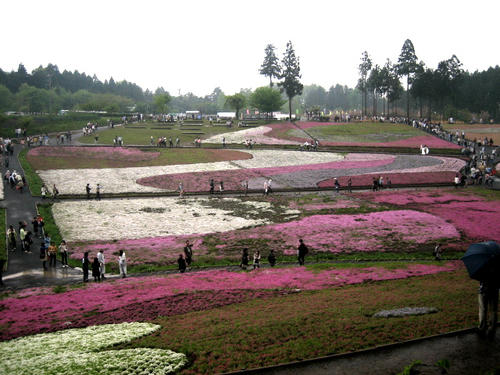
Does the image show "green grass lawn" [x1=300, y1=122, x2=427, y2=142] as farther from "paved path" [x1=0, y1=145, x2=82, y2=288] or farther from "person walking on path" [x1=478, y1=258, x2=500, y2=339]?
"person walking on path" [x1=478, y1=258, x2=500, y2=339]

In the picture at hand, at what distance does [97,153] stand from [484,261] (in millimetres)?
63698

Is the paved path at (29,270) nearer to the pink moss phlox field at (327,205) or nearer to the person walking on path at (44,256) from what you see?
the person walking on path at (44,256)

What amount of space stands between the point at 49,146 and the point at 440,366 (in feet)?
230

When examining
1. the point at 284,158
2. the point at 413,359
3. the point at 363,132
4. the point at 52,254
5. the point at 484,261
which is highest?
the point at 363,132

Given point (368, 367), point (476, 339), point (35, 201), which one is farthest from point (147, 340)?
point (35, 201)

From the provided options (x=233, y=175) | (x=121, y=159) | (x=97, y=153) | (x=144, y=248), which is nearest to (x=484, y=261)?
(x=144, y=248)

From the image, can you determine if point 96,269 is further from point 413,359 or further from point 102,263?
point 413,359

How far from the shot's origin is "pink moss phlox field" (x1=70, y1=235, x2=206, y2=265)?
29330 mm

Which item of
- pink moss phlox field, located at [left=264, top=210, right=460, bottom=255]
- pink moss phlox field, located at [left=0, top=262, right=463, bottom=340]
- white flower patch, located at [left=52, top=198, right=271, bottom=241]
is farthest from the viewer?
white flower patch, located at [left=52, top=198, right=271, bottom=241]

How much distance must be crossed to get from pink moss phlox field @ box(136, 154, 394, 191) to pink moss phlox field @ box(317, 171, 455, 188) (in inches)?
239

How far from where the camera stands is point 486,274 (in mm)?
12945

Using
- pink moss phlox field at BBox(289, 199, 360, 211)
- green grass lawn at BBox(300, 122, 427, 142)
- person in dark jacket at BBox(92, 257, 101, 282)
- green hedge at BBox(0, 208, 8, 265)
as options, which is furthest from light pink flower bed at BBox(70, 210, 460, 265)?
green grass lawn at BBox(300, 122, 427, 142)

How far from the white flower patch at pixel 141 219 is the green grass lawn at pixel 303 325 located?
1740cm

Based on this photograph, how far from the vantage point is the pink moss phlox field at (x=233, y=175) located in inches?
2051
